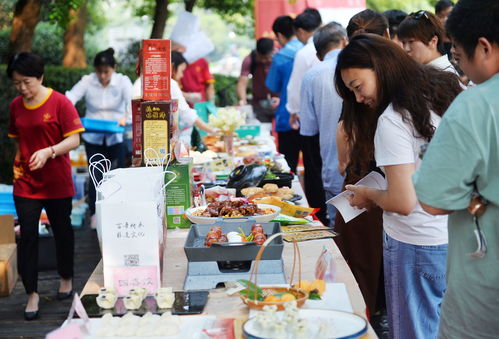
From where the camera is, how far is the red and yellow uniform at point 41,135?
462cm

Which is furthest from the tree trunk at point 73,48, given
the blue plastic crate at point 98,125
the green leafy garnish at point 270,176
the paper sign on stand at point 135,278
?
the paper sign on stand at point 135,278

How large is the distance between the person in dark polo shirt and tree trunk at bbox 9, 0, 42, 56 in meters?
2.46

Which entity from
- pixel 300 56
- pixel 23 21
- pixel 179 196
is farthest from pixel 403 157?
pixel 23 21

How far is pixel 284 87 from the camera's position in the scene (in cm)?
729

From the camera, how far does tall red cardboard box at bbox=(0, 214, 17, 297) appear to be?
203 inches

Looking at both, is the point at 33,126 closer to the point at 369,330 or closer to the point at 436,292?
the point at 436,292

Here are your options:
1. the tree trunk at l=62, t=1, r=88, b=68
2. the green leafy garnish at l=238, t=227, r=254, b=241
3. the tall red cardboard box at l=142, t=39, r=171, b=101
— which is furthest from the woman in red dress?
the tree trunk at l=62, t=1, r=88, b=68

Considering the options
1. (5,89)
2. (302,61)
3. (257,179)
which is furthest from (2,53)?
(257,179)

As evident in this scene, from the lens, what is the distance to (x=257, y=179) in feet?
13.0

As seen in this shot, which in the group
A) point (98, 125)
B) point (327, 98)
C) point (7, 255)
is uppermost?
point (327, 98)

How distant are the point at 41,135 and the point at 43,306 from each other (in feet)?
3.87

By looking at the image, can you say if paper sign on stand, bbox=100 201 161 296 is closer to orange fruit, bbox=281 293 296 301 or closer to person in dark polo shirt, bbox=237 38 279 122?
orange fruit, bbox=281 293 296 301

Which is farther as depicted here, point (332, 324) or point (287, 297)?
point (287, 297)

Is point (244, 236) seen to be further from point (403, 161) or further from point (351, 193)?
point (403, 161)
